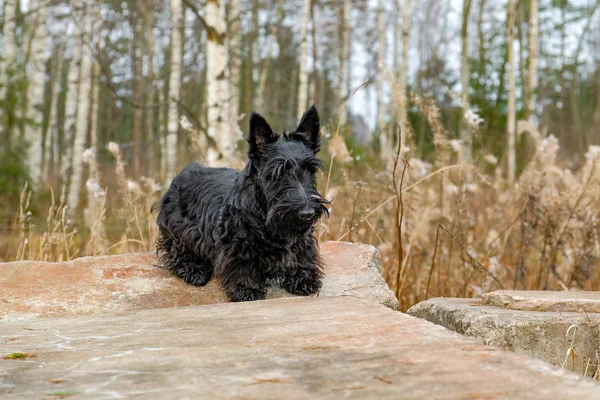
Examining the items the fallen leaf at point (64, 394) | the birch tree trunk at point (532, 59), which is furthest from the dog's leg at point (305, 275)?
the birch tree trunk at point (532, 59)

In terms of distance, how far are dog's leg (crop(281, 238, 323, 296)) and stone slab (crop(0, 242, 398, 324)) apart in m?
0.12

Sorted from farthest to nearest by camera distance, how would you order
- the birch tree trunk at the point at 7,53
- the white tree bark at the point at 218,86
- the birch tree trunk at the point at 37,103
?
1. the birch tree trunk at the point at 37,103
2. the birch tree trunk at the point at 7,53
3. the white tree bark at the point at 218,86

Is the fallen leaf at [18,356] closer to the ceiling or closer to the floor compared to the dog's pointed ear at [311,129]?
closer to the floor

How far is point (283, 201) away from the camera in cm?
395

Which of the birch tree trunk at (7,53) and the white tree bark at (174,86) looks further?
the white tree bark at (174,86)

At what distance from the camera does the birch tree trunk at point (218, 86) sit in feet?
27.0

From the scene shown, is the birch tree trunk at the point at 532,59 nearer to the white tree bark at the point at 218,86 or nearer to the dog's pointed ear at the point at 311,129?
the white tree bark at the point at 218,86

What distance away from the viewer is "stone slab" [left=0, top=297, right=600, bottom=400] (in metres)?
1.82

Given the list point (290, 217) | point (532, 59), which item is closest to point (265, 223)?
point (290, 217)

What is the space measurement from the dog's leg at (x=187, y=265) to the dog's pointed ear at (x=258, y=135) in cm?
105

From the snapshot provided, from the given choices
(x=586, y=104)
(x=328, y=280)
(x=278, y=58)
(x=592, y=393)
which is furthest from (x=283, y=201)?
(x=586, y=104)

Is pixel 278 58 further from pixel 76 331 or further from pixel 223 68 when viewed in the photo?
pixel 76 331

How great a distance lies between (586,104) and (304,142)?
41.3 meters

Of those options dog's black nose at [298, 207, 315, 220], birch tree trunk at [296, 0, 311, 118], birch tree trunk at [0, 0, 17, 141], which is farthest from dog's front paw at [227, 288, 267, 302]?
birch tree trunk at [296, 0, 311, 118]
